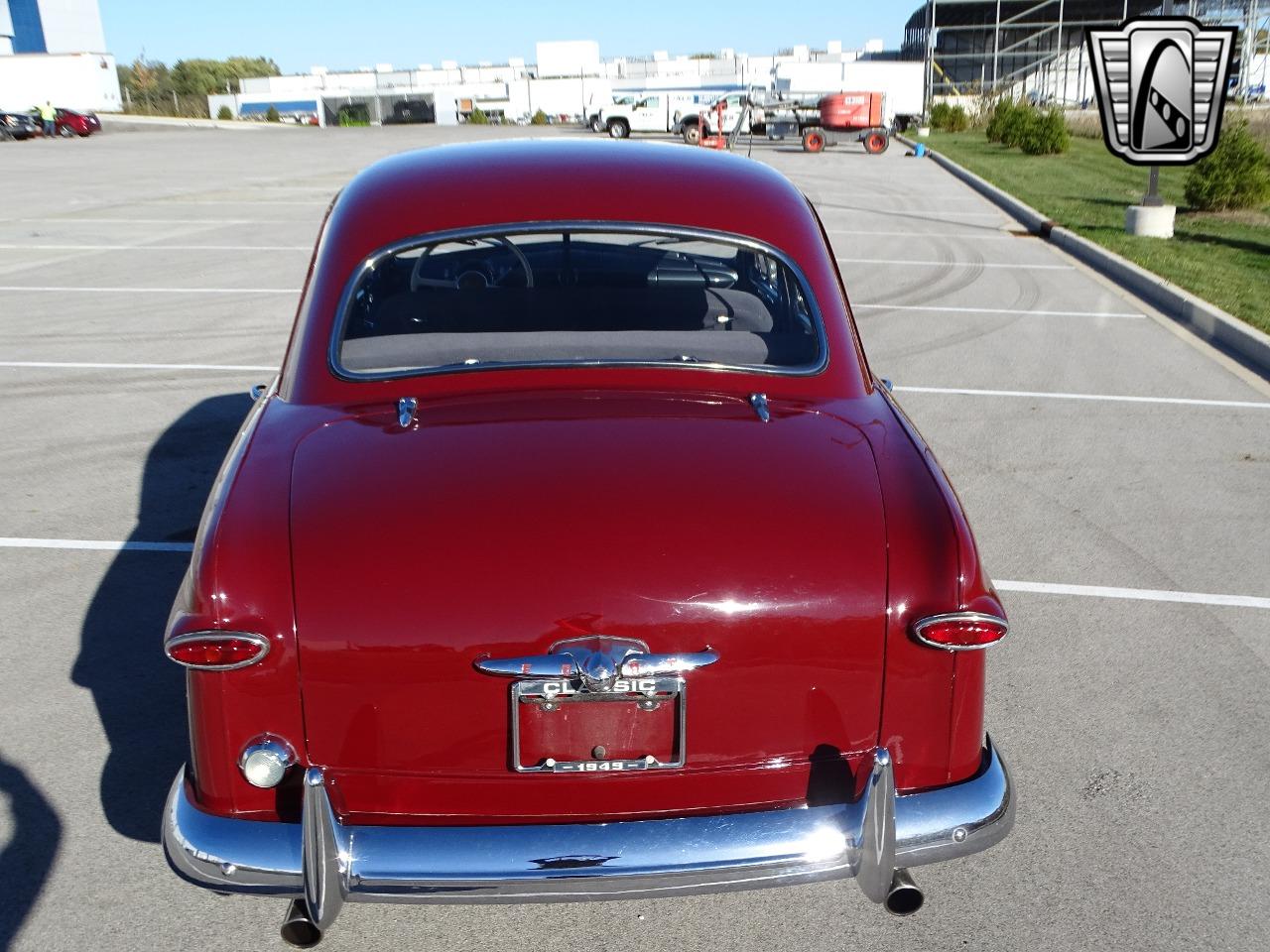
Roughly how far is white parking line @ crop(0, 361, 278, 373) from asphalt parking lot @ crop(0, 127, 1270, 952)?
0.12 ft

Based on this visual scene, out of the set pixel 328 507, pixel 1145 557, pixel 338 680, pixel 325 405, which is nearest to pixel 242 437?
pixel 325 405

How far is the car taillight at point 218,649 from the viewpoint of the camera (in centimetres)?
261

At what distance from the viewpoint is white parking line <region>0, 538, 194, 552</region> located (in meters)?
5.57

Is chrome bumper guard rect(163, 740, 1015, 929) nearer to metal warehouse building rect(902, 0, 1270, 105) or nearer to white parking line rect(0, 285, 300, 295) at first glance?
white parking line rect(0, 285, 300, 295)

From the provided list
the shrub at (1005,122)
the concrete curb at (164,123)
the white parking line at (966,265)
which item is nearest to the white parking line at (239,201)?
the white parking line at (966,265)

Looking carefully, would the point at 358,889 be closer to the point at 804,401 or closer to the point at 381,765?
the point at 381,765

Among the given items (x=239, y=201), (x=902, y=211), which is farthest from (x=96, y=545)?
(x=239, y=201)

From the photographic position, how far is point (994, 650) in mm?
4648

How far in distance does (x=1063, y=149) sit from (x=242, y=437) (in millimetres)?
30415

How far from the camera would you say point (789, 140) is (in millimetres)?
44688

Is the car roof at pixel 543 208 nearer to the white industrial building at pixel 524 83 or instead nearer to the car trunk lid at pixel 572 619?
the car trunk lid at pixel 572 619

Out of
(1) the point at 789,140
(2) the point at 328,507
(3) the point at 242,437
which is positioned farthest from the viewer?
(1) the point at 789,140

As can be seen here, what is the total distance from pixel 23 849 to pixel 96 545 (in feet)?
8.10

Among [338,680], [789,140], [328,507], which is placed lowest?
[789,140]
